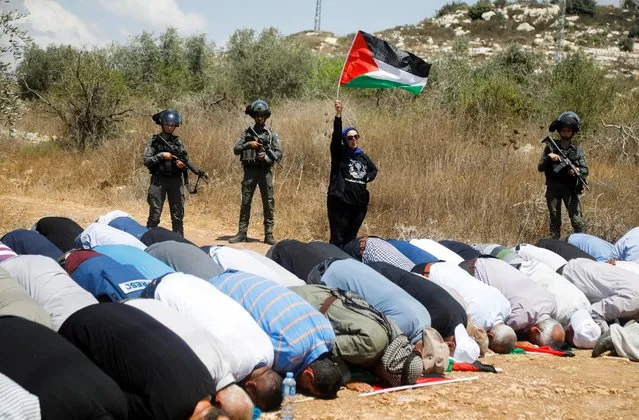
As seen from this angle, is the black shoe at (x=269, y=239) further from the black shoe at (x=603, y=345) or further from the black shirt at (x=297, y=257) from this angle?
the black shoe at (x=603, y=345)

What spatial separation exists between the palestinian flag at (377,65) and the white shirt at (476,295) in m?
3.44

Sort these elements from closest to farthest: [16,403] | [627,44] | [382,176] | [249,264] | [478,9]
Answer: [16,403]
[249,264]
[382,176]
[627,44]
[478,9]

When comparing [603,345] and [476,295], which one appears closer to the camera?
[476,295]

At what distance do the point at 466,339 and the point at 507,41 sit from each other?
122 feet

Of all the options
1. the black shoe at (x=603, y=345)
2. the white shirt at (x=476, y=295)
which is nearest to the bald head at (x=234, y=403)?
the white shirt at (x=476, y=295)

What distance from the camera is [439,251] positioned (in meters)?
7.40

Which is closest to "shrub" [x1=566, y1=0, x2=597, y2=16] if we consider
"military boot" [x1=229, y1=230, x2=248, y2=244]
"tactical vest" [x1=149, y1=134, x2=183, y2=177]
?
"military boot" [x1=229, y1=230, x2=248, y2=244]

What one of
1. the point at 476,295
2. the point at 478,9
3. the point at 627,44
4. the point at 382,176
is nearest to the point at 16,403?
the point at 476,295

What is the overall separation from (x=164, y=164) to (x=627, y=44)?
1445 inches

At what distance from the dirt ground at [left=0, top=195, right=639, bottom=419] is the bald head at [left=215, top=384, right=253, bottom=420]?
0.37 m

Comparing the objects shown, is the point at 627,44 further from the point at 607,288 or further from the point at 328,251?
the point at 328,251

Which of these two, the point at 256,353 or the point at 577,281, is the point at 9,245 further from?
the point at 577,281

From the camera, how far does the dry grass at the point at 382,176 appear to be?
411 inches

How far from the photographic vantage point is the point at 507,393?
500 centimetres
